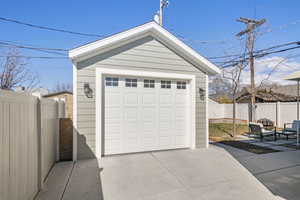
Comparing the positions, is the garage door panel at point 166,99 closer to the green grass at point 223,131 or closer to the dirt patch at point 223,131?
the dirt patch at point 223,131

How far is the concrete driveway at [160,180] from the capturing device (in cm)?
309

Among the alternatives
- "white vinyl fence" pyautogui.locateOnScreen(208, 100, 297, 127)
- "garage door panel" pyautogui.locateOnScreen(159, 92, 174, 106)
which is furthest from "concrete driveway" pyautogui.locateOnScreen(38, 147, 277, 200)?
"white vinyl fence" pyautogui.locateOnScreen(208, 100, 297, 127)

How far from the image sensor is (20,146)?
2275 millimetres

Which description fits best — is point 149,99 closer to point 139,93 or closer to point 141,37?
point 139,93

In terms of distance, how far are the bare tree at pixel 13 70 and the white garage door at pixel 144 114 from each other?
367 inches

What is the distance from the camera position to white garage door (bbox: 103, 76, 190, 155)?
531 centimetres

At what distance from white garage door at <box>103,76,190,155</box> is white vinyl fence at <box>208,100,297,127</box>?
398 inches

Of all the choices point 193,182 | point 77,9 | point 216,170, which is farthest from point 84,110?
point 77,9

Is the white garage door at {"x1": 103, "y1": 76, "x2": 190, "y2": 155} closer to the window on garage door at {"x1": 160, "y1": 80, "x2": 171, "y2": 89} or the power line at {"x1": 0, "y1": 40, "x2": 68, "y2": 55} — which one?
the window on garage door at {"x1": 160, "y1": 80, "x2": 171, "y2": 89}

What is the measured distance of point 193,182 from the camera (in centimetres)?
358

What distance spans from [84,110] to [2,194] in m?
3.25

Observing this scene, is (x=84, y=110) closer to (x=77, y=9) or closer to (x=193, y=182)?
(x=193, y=182)

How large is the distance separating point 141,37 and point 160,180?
4189 millimetres

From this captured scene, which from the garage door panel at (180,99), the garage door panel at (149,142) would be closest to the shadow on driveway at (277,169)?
the garage door panel at (180,99)
